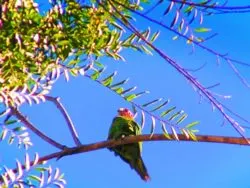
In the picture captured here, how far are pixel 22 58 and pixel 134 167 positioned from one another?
58.4 inches

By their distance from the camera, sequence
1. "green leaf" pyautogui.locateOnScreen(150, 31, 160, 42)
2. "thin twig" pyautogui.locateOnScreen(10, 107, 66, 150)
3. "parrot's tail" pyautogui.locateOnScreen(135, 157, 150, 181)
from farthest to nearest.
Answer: "parrot's tail" pyautogui.locateOnScreen(135, 157, 150, 181) < "green leaf" pyautogui.locateOnScreen(150, 31, 160, 42) < "thin twig" pyautogui.locateOnScreen(10, 107, 66, 150)

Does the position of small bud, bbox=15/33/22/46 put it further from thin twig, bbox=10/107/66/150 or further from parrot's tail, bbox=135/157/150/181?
parrot's tail, bbox=135/157/150/181

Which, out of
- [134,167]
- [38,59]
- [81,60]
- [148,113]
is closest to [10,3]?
[38,59]

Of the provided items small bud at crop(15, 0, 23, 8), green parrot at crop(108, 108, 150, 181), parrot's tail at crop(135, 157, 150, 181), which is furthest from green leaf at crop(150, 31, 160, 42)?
parrot's tail at crop(135, 157, 150, 181)

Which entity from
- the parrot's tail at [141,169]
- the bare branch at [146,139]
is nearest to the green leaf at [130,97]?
the bare branch at [146,139]

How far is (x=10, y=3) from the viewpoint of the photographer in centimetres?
132

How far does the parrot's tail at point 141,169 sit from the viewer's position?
2580 mm

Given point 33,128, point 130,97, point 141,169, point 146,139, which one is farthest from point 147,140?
point 141,169

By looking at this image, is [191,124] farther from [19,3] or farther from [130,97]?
[19,3]

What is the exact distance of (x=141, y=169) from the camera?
2.62 metres

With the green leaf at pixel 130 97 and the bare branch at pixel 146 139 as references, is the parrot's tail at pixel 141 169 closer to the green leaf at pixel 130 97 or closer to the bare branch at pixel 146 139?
the bare branch at pixel 146 139

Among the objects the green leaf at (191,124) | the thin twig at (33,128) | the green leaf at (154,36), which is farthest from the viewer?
the green leaf at (154,36)

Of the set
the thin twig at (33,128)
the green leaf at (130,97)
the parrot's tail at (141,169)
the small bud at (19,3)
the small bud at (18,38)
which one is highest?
the small bud at (19,3)

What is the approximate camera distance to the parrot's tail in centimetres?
258
